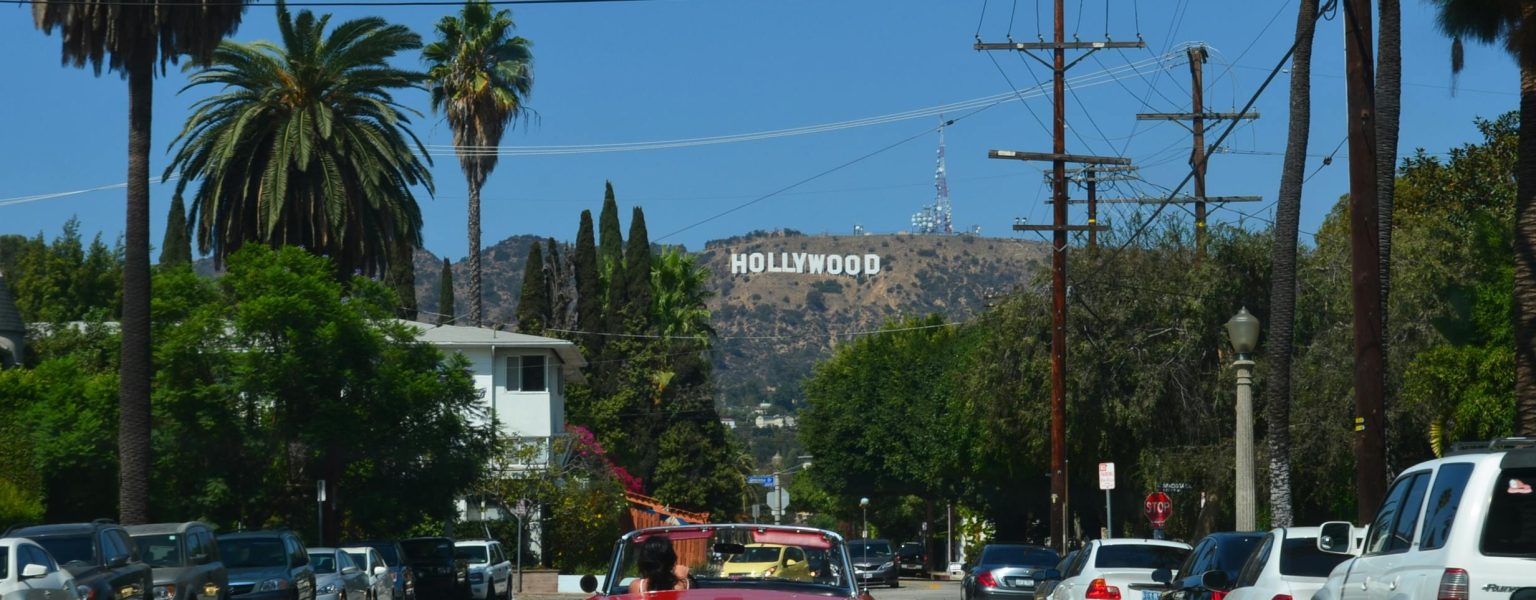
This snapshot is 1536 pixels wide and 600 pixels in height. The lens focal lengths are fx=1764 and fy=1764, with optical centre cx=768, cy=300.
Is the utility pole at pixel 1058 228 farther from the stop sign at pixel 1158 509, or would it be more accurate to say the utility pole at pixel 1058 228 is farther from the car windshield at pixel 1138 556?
the car windshield at pixel 1138 556

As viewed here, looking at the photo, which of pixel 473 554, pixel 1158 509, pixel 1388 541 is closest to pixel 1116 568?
pixel 1388 541

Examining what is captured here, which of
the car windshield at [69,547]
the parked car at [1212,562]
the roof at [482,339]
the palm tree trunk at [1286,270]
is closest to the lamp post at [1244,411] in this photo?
the palm tree trunk at [1286,270]

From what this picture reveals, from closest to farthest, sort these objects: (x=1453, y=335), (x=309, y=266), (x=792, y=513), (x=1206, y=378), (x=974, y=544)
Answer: (x=1453, y=335), (x=309, y=266), (x=1206, y=378), (x=974, y=544), (x=792, y=513)

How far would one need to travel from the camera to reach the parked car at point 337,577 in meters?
25.8

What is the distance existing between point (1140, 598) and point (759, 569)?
9122 mm

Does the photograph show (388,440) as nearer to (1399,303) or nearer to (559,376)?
(1399,303)

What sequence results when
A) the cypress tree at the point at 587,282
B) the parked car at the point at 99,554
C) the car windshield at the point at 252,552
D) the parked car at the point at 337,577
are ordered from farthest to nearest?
the cypress tree at the point at 587,282 < the parked car at the point at 337,577 < the car windshield at the point at 252,552 < the parked car at the point at 99,554

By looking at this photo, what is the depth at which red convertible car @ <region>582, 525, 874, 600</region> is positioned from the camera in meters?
10.7

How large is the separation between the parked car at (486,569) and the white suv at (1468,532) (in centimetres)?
2740

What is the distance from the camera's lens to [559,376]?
206ft

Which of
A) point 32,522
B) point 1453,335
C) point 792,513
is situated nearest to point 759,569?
point 1453,335

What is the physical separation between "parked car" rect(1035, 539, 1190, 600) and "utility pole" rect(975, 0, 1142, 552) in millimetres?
14894

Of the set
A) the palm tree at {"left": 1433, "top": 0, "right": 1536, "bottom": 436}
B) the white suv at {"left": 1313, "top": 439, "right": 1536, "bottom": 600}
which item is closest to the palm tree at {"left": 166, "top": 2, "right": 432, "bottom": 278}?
the palm tree at {"left": 1433, "top": 0, "right": 1536, "bottom": 436}

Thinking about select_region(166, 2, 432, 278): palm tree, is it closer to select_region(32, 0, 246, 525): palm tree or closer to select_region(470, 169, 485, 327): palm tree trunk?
select_region(32, 0, 246, 525): palm tree
